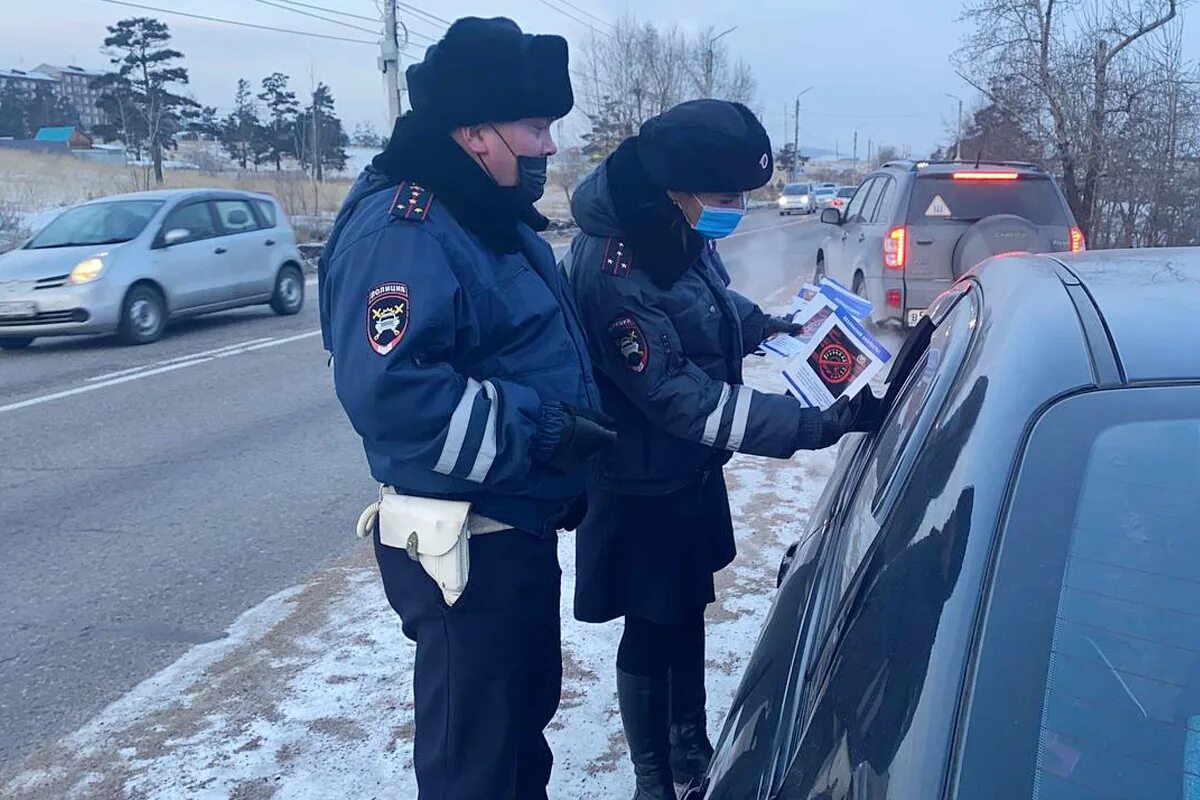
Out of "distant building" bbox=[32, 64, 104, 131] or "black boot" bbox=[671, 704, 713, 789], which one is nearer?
"black boot" bbox=[671, 704, 713, 789]

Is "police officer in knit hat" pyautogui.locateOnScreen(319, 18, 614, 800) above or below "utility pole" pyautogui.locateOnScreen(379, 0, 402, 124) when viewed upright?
below

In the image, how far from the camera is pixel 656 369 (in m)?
2.42

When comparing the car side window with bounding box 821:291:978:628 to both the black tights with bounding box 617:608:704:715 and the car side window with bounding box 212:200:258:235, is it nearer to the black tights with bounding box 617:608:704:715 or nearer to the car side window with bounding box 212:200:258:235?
the black tights with bounding box 617:608:704:715

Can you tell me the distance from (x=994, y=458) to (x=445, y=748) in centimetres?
125

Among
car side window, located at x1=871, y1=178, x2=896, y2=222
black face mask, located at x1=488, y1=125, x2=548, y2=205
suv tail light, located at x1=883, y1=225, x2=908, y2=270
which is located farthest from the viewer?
car side window, located at x1=871, y1=178, x2=896, y2=222

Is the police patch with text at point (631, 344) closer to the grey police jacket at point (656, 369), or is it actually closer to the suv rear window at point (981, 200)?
the grey police jacket at point (656, 369)

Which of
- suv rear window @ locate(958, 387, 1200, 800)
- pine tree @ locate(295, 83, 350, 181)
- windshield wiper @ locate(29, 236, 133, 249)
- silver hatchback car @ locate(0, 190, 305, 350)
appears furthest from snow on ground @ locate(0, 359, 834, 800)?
pine tree @ locate(295, 83, 350, 181)

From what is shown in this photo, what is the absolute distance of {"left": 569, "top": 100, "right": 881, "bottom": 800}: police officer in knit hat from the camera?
2422 mm

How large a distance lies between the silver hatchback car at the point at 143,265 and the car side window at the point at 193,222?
0.04 ft

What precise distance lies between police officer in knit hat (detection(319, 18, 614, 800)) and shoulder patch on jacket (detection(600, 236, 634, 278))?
252 millimetres

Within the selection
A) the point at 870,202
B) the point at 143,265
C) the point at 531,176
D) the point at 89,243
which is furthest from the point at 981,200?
the point at 89,243

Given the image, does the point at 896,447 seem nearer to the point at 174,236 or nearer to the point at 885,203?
the point at 885,203

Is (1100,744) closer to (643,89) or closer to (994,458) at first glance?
(994,458)

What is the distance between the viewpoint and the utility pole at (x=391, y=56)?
26.5m
